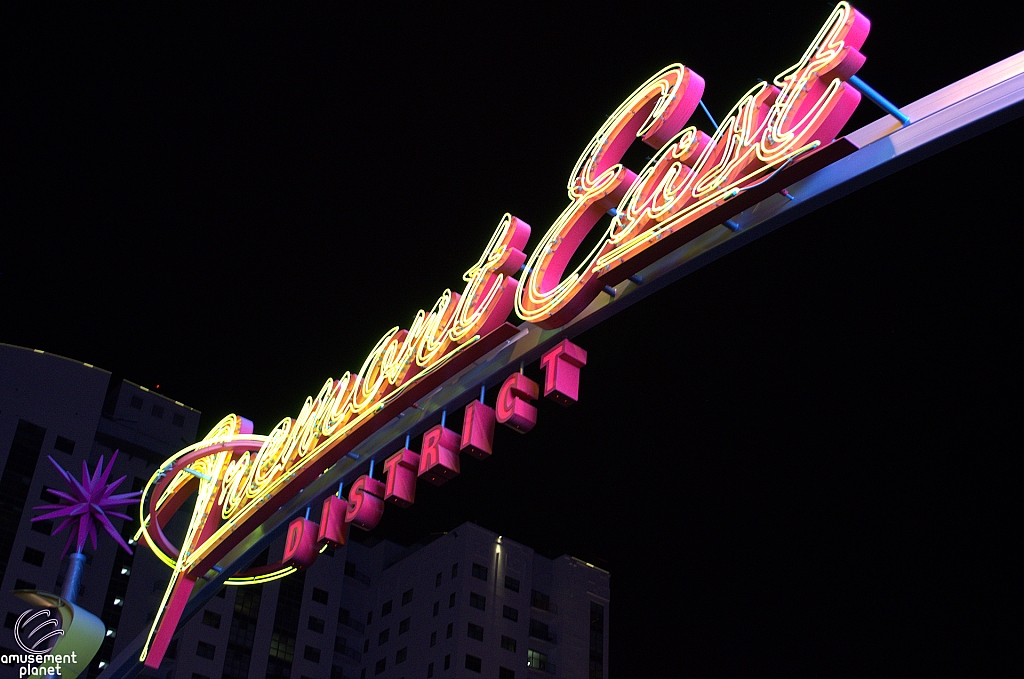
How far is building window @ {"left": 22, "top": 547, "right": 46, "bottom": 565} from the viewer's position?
188ft

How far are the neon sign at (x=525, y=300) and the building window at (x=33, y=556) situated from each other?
39.6 m

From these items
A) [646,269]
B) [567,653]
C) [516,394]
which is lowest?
[516,394]

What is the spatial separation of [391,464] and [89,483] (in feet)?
33.5

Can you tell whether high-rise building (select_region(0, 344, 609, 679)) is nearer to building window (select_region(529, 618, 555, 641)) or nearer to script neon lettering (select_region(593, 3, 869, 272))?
building window (select_region(529, 618, 555, 641))

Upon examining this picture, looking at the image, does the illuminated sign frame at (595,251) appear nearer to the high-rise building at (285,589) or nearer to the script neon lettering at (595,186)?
the script neon lettering at (595,186)

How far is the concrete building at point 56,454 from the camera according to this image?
57531 millimetres

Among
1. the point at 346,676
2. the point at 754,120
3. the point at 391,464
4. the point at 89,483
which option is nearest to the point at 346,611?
the point at 346,676

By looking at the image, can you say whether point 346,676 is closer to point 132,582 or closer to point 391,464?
point 132,582

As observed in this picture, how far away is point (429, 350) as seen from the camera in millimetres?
17703

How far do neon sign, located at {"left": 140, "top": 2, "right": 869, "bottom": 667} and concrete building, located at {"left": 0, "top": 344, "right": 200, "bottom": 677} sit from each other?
36.4m

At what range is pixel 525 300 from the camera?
16266mm

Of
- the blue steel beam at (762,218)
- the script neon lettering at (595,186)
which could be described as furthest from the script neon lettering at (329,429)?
the script neon lettering at (595,186)

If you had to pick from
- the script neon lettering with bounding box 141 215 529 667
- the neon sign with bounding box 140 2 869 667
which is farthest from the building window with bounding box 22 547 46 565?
the neon sign with bounding box 140 2 869 667

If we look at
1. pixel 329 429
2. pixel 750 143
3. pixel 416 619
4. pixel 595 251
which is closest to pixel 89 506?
pixel 329 429
